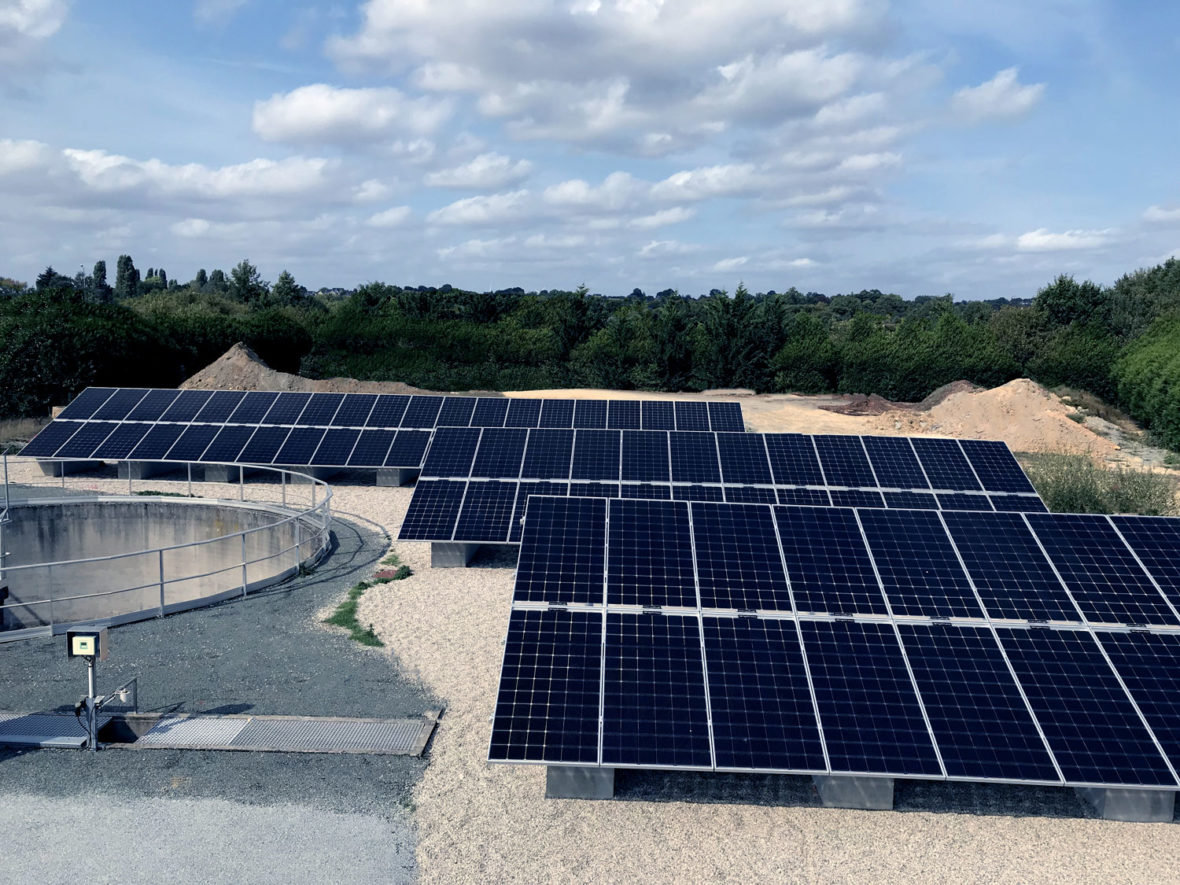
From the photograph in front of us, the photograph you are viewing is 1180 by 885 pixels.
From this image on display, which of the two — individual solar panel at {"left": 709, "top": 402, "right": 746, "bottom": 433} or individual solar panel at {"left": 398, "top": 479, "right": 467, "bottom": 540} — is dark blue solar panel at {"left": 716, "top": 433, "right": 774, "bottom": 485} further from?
individual solar panel at {"left": 709, "top": 402, "right": 746, "bottom": 433}

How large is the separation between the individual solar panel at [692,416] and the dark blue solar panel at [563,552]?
16.9 meters

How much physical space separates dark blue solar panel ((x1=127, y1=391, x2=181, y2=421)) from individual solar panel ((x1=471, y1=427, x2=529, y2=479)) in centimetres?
1491

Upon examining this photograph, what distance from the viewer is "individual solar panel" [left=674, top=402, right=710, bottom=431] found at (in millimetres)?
31266

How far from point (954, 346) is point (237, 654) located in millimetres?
50760

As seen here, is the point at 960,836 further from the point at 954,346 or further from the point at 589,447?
the point at 954,346

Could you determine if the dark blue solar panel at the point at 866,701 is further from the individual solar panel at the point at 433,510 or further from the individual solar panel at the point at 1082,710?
the individual solar panel at the point at 433,510

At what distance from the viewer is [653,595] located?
12.5 m

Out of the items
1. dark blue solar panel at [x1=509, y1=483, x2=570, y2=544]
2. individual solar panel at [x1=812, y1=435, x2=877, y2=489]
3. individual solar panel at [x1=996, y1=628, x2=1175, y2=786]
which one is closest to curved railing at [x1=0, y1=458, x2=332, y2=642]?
dark blue solar panel at [x1=509, y1=483, x2=570, y2=544]

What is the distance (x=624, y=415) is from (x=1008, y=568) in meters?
19.6

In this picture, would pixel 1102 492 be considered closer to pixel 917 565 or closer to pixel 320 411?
pixel 917 565

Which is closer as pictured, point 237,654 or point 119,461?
point 237,654

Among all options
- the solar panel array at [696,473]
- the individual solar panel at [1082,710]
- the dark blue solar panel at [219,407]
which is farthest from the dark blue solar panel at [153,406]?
the individual solar panel at [1082,710]

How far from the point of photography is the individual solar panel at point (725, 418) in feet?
102

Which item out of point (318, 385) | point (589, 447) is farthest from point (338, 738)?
point (318, 385)
